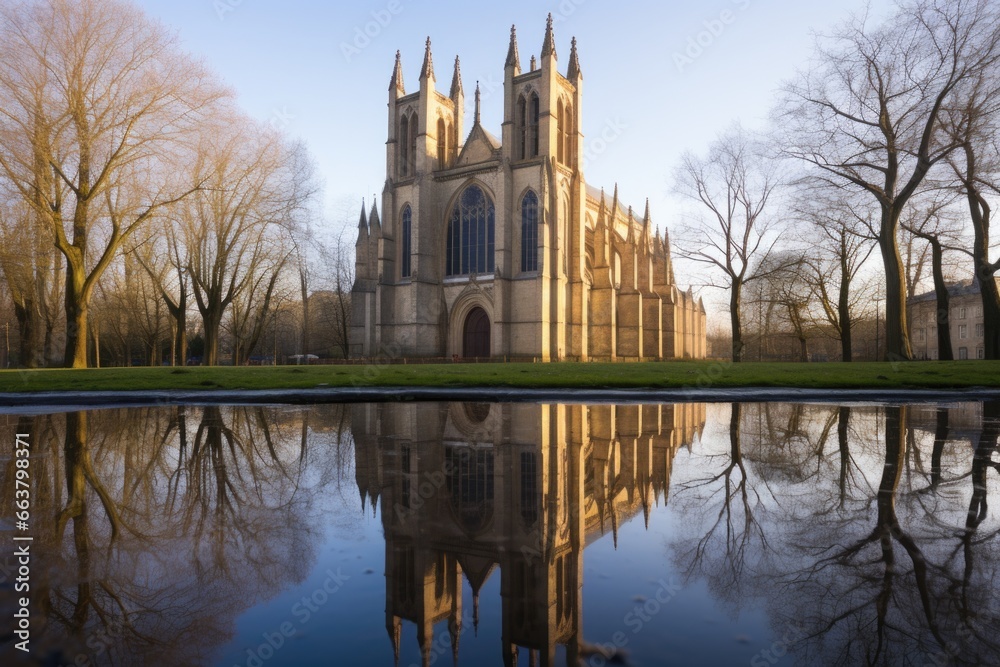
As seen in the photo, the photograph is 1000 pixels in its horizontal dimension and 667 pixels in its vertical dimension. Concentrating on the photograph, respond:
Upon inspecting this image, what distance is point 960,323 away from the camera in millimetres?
63156

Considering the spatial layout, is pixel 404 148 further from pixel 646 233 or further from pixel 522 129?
pixel 646 233

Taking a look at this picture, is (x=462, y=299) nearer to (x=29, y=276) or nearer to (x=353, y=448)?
(x=29, y=276)

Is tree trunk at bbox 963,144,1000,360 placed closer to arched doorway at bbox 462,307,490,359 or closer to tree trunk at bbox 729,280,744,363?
tree trunk at bbox 729,280,744,363

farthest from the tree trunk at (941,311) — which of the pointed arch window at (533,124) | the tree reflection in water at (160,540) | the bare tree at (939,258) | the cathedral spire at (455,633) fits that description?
the cathedral spire at (455,633)

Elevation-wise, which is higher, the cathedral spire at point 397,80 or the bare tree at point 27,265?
the cathedral spire at point 397,80

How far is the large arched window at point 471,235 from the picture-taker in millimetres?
37219

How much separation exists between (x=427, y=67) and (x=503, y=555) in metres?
40.2

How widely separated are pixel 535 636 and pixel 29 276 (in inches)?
1088

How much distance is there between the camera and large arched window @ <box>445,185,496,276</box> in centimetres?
3722

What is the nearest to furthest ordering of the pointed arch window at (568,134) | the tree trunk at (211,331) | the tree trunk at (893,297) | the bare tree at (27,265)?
the tree trunk at (893,297)
the bare tree at (27,265)
the tree trunk at (211,331)
the pointed arch window at (568,134)

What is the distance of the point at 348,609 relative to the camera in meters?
2.43

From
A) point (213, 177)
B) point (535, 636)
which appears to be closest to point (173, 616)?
point (535, 636)

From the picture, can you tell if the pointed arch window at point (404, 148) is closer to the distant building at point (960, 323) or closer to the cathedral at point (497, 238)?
the cathedral at point (497, 238)

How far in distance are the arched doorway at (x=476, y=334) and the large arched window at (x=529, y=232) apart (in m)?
4.48
